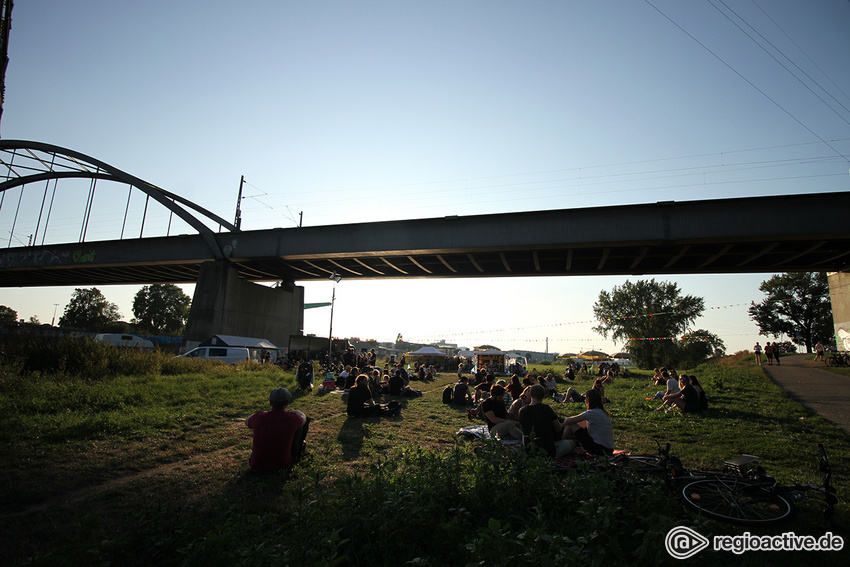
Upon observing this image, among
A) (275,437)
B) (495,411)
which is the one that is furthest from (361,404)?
(275,437)

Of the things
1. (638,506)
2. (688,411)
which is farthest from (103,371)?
(688,411)

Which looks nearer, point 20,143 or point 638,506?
point 638,506

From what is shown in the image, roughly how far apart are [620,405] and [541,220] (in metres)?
13.4

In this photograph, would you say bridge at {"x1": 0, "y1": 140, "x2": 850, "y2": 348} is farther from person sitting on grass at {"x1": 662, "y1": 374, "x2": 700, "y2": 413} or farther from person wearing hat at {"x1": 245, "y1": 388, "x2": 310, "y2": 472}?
person wearing hat at {"x1": 245, "y1": 388, "x2": 310, "y2": 472}

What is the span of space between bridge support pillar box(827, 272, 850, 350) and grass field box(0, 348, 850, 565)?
74.5 feet

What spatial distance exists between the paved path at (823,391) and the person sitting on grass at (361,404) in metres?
10.5

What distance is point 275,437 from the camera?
578 centimetres

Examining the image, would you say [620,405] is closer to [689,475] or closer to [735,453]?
[735,453]

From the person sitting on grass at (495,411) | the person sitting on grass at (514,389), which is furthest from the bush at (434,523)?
the person sitting on grass at (514,389)

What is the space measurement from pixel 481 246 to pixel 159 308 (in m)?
94.3

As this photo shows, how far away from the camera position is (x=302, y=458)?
6262 millimetres

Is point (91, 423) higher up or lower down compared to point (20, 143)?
lower down

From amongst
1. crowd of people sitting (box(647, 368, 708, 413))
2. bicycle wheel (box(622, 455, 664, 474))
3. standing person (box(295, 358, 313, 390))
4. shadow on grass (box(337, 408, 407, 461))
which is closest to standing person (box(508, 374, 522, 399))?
shadow on grass (box(337, 408, 407, 461))
